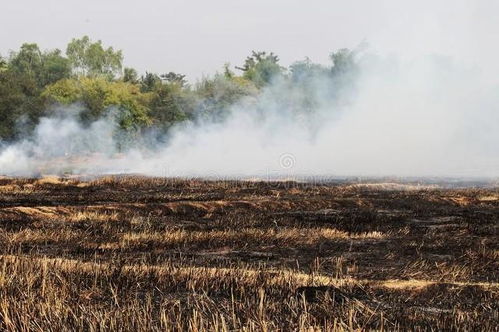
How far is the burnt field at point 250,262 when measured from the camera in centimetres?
774

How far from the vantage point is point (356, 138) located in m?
70.5

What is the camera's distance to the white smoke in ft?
217


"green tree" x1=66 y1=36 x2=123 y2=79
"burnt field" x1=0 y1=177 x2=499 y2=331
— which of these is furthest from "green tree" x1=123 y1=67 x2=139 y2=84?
"burnt field" x1=0 y1=177 x2=499 y2=331

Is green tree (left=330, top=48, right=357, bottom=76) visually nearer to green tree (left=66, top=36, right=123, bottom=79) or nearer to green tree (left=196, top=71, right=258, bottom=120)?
green tree (left=196, top=71, right=258, bottom=120)

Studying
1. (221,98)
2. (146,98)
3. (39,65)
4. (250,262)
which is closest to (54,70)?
(39,65)

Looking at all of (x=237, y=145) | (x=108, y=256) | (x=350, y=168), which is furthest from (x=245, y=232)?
(x=237, y=145)

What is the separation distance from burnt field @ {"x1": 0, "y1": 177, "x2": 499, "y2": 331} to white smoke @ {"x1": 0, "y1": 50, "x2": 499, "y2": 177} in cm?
3484

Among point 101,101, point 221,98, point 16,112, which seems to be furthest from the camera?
point 221,98

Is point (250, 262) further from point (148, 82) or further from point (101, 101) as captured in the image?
point (148, 82)

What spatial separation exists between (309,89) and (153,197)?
54.7 metres

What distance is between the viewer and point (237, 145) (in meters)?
72.1

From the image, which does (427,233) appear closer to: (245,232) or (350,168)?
(245,232)

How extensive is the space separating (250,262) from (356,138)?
57.9 meters

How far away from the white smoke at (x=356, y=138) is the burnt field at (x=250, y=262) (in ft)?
114
